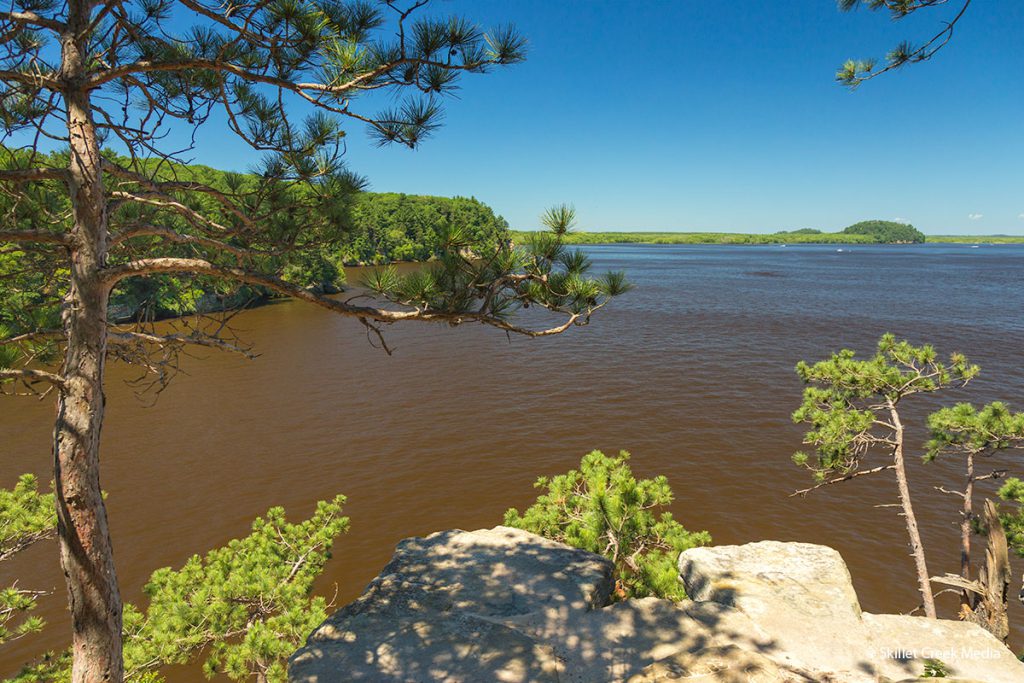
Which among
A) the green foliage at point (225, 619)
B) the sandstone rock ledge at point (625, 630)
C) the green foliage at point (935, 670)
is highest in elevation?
the green foliage at point (935, 670)

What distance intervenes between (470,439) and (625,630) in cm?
1078

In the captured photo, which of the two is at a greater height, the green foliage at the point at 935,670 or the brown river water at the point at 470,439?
the green foliage at the point at 935,670

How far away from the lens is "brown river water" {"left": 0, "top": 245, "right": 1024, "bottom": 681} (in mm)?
10523

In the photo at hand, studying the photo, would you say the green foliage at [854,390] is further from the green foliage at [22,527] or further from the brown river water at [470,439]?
the green foliage at [22,527]

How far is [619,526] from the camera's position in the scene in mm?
6867

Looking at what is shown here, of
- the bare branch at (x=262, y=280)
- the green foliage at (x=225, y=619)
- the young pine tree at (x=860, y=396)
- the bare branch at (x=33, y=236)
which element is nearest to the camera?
the bare branch at (x=33, y=236)

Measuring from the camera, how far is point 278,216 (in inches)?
178

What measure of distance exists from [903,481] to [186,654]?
1060 centimetres

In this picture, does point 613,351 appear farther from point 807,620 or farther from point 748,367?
point 807,620

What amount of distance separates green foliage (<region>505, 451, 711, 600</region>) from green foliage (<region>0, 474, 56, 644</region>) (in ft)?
19.8

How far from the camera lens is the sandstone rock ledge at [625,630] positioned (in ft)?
13.8

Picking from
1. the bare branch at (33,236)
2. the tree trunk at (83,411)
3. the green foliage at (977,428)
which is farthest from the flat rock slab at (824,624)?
the bare branch at (33,236)

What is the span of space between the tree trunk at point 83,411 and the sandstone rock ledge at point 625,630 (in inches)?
70.4

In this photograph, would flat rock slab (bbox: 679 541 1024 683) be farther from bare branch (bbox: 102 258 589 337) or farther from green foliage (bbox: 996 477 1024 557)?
bare branch (bbox: 102 258 589 337)
